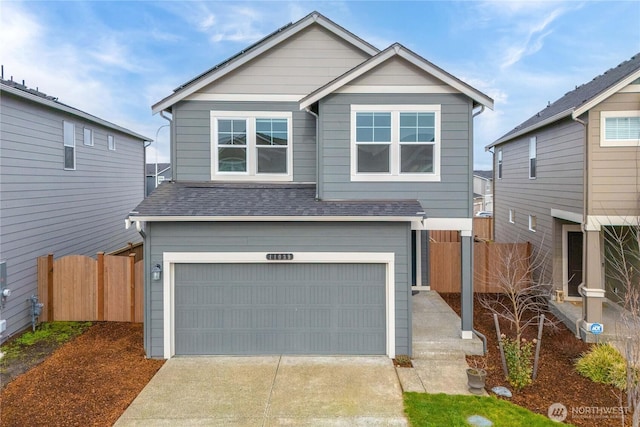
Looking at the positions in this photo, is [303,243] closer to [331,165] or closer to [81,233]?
[331,165]

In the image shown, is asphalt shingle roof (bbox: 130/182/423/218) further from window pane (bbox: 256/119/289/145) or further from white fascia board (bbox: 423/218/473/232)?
window pane (bbox: 256/119/289/145)

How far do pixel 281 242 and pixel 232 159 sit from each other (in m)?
3.04

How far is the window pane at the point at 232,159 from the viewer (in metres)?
9.84

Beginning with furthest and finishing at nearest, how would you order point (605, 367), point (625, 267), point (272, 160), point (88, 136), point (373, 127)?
point (88, 136) < point (272, 160) < point (373, 127) < point (605, 367) < point (625, 267)

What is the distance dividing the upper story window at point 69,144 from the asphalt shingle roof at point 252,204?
4179 millimetres

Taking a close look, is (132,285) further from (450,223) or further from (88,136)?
(450,223)

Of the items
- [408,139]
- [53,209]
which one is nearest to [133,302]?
[53,209]

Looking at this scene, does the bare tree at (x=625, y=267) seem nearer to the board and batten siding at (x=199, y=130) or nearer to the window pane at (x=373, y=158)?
the window pane at (x=373, y=158)

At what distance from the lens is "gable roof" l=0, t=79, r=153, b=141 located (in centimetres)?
885

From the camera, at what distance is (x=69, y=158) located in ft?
37.8

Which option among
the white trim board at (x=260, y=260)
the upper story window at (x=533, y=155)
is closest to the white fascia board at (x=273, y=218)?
the white trim board at (x=260, y=260)

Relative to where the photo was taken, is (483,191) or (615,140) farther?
(483,191)
